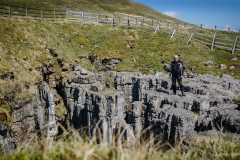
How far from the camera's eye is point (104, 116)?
11.5m

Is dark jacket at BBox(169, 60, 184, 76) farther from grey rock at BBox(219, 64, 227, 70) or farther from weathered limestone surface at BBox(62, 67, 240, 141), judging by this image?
grey rock at BBox(219, 64, 227, 70)

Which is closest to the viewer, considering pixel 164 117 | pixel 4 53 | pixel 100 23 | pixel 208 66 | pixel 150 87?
pixel 164 117

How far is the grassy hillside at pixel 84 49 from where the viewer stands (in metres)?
15.3

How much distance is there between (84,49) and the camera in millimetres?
21719

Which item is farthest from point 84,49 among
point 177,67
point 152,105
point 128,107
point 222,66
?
point 222,66

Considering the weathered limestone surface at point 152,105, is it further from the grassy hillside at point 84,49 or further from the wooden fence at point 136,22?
the wooden fence at point 136,22

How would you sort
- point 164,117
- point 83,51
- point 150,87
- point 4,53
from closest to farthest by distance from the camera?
point 164,117
point 150,87
point 4,53
point 83,51

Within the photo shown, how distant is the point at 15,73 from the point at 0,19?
12087mm

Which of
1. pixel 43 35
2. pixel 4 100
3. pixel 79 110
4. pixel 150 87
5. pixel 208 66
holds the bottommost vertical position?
pixel 79 110

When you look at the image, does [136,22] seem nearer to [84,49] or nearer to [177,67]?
[84,49]

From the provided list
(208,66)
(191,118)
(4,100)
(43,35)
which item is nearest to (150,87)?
(191,118)

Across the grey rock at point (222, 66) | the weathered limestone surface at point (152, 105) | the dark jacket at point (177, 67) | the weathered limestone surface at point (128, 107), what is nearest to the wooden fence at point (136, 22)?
the grey rock at point (222, 66)

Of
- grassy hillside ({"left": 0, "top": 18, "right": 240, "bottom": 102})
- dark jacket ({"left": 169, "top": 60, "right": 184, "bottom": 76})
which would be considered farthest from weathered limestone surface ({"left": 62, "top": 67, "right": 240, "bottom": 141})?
grassy hillside ({"left": 0, "top": 18, "right": 240, "bottom": 102})

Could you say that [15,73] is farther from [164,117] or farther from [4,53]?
[164,117]
